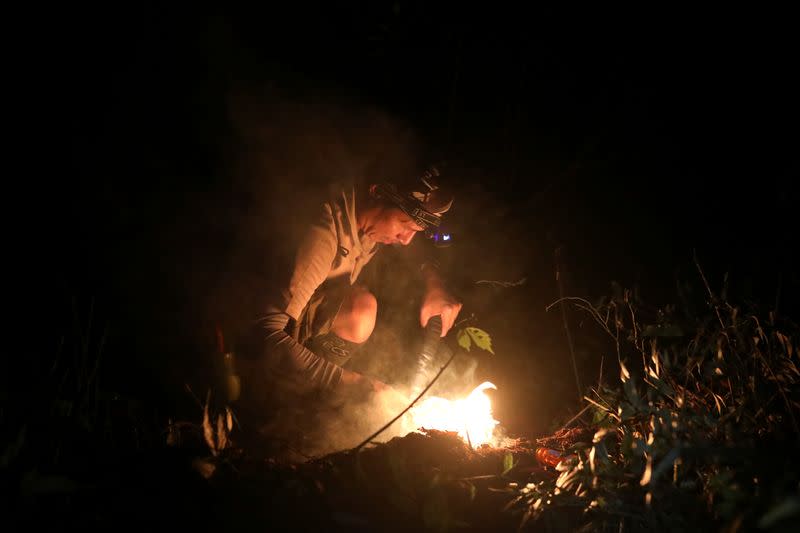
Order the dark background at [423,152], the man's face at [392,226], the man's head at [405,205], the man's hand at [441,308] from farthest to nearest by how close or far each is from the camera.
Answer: the man's hand at [441,308], the man's face at [392,226], the man's head at [405,205], the dark background at [423,152]

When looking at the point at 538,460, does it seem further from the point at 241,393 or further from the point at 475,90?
the point at 475,90

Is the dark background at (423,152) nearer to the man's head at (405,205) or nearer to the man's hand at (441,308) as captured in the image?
the man's head at (405,205)

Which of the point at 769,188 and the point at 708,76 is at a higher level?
the point at 708,76

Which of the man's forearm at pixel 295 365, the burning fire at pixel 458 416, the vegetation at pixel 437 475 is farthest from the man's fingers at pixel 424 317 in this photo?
the vegetation at pixel 437 475

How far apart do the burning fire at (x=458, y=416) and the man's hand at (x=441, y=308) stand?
1216 mm

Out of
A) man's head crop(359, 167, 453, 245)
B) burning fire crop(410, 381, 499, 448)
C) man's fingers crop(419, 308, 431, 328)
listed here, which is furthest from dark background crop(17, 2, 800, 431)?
burning fire crop(410, 381, 499, 448)

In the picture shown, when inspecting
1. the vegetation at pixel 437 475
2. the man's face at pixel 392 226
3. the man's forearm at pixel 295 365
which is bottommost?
the vegetation at pixel 437 475

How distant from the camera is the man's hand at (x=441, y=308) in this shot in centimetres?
521

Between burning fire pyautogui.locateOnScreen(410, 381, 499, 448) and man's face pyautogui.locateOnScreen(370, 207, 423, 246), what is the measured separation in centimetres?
174

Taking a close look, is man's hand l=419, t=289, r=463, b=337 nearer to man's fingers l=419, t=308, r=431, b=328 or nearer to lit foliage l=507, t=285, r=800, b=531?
man's fingers l=419, t=308, r=431, b=328

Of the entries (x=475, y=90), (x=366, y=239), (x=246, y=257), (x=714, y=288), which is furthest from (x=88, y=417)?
(x=714, y=288)

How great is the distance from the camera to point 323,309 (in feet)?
15.4

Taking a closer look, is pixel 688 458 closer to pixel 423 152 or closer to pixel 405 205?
pixel 405 205

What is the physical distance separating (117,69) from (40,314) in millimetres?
2314
